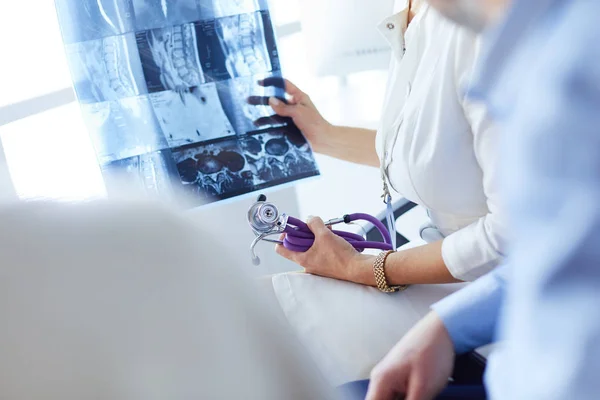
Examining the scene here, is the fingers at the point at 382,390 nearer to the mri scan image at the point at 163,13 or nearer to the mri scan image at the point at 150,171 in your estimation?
the mri scan image at the point at 150,171

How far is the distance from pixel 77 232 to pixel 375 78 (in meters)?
1.51

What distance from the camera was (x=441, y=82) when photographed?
0.80m

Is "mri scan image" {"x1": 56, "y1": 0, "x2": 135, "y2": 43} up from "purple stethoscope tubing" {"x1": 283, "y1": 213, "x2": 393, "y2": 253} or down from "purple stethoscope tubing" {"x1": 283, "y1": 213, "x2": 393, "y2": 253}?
up

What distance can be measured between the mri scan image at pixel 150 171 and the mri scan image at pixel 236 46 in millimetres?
149

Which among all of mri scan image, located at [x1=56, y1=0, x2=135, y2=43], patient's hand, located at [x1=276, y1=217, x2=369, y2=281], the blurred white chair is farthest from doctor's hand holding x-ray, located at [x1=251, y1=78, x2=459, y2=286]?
the blurred white chair

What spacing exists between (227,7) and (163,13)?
0.10m

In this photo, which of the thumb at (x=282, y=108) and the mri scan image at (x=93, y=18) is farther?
the thumb at (x=282, y=108)

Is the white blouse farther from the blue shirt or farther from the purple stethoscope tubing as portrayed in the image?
the blue shirt

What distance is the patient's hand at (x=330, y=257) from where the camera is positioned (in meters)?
0.93

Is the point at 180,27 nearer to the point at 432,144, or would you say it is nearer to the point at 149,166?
the point at 149,166

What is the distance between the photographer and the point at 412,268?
2.96 feet

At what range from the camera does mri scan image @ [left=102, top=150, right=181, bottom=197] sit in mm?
901

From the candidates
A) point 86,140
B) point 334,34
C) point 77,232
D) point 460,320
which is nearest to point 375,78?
point 334,34

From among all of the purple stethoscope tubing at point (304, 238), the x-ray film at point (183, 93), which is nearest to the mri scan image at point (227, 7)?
the x-ray film at point (183, 93)
